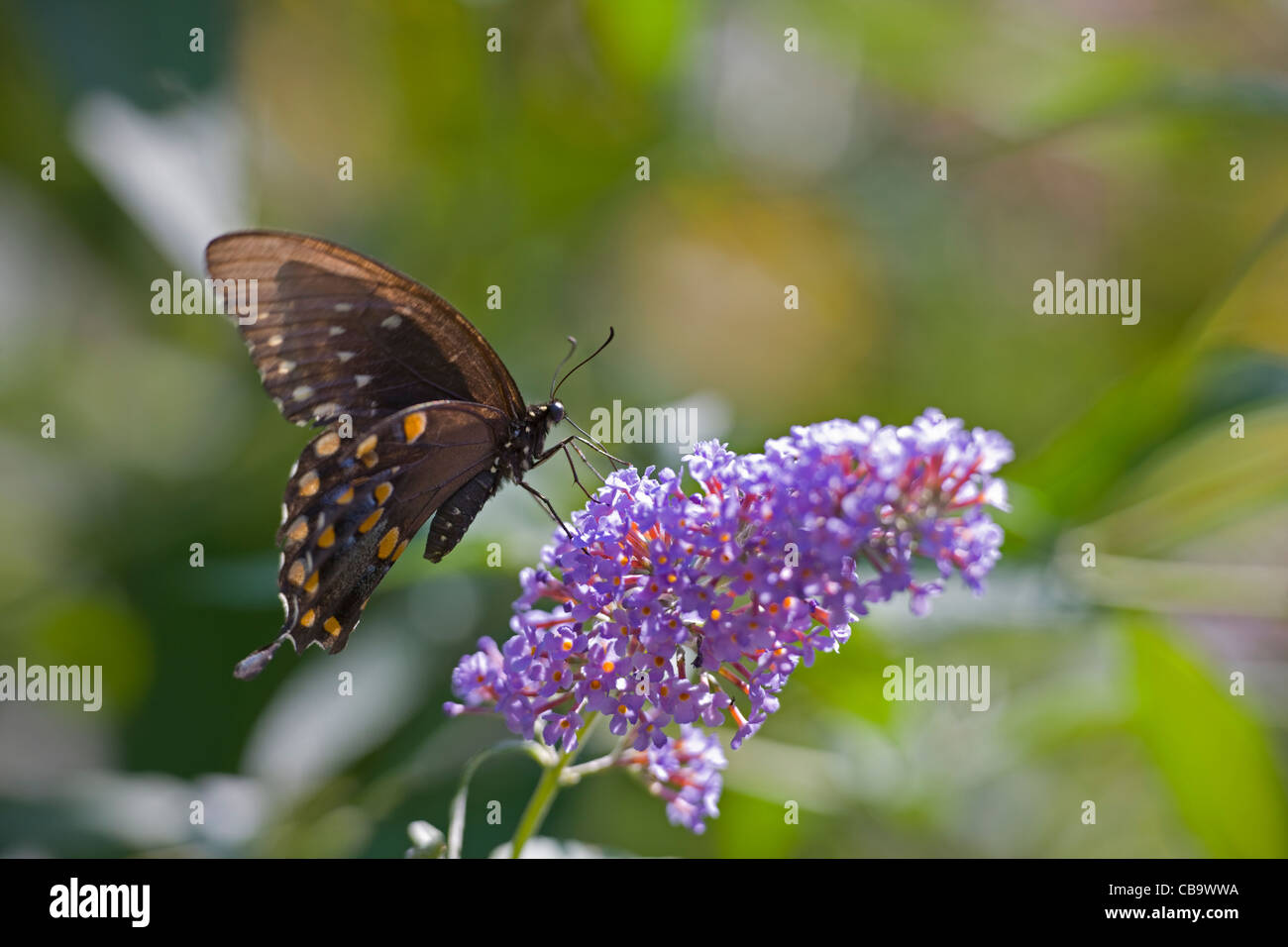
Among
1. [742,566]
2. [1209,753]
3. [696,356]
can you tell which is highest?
[696,356]

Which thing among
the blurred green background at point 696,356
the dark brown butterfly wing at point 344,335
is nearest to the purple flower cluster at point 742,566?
the dark brown butterfly wing at point 344,335

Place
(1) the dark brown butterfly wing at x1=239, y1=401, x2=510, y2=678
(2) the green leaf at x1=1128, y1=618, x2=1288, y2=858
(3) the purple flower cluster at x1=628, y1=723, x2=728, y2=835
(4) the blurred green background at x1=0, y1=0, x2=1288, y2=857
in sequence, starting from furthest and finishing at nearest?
(4) the blurred green background at x1=0, y1=0, x2=1288, y2=857
(2) the green leaf at x1=1128, y1=618, x2=1288, y2=858
(1) the dark brown butterfly wing at x1=239, y1=401, x2=510, y2=678
(3) the purple flower cluster at x1=628, y1=723, x2=728, y2=835

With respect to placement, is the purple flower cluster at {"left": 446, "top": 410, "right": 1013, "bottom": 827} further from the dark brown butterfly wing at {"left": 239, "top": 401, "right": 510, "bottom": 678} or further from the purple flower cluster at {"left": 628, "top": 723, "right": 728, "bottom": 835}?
the dark brown butterfly wing at {"left": 239, "top": 401, "right": 510, "bottom": 678}

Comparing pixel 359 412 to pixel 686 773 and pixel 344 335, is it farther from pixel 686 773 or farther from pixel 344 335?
pixel 686 773

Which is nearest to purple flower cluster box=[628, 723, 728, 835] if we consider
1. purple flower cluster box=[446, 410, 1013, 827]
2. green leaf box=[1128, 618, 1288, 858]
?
purple flower cluster box=[446, 410, 1013, 827]

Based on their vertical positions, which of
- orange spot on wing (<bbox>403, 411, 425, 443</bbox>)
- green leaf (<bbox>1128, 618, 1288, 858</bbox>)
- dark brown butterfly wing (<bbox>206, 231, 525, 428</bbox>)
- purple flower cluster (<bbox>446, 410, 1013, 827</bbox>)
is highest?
dark brown butterfly wing (<bbox>206, 231, 525, 428</bbox>)

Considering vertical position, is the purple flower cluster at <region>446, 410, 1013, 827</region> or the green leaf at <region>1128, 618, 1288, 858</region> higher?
the purple flower cluster at <region>446, 410, 1013, 827</region>

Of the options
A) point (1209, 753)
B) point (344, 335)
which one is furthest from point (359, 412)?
point (1209, 753)

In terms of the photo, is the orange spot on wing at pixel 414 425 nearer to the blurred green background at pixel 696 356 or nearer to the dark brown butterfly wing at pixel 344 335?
the dark brown butterfly wing at pixel 344 335
